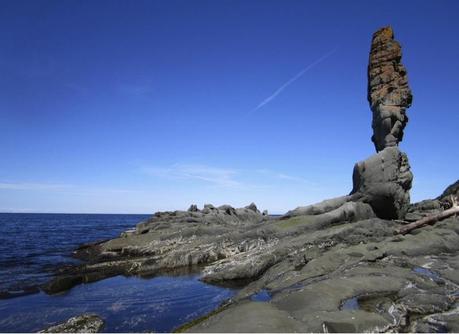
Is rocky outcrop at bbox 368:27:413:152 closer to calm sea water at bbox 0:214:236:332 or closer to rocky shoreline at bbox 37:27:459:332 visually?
rocky shoreline at bbox 37:27:459:332

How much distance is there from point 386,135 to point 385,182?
435 cm

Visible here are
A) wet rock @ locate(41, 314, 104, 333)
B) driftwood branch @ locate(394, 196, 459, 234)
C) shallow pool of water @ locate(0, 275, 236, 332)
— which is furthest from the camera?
driftwood branch @ locate(394, 196, 459, 234)

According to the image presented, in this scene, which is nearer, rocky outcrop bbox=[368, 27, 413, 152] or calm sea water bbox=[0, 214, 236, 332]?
calm sea water bbox=[0, 214, 236, 332]

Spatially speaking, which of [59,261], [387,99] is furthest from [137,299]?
[387,99]

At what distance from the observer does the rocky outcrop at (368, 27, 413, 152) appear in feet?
84.4

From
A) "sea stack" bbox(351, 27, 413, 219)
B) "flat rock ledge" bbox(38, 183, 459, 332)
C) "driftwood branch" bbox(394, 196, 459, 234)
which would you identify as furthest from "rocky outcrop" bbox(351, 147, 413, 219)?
"driftwood branch" bbox(394, 196, 459, 234)

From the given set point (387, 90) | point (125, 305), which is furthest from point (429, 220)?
point (125, 305)

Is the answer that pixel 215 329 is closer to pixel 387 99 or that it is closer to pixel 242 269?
pixel 242 269

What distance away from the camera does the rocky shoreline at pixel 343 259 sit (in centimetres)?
774

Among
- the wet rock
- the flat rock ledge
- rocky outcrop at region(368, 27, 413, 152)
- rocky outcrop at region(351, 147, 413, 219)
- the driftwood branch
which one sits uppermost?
rocky outcrop at region(368, 27, 413, 152)

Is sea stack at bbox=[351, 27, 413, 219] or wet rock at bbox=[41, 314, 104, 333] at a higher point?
sea stack at bbox=[351, 27, 413, 219]

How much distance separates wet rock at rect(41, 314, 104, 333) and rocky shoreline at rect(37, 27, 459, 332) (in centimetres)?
330

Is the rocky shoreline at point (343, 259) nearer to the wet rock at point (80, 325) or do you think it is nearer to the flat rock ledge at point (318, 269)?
the flat rock ledge at point (318, 269)

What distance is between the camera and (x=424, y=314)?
8242 mm
